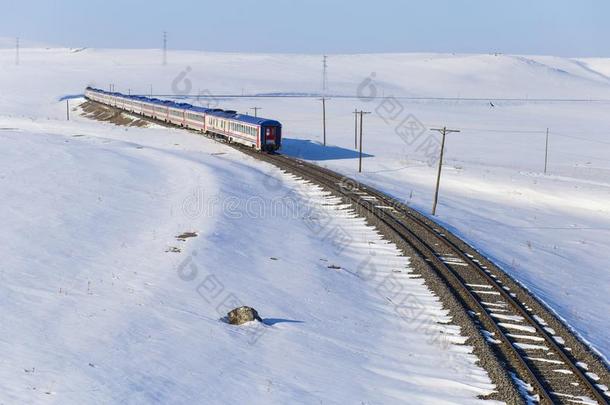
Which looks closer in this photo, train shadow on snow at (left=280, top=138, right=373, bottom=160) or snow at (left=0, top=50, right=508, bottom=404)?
snow at (left=0, top=50, right=508, bottom=404)

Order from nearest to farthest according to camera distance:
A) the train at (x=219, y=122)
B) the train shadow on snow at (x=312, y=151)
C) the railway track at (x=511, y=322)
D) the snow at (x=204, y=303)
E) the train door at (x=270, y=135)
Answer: the snow at (x=204, y=303), the railway track at (x=511, y=322), the train door at (x=270, y=135), the train at (x=219, y=122), the train shadow on snow at (x=312, y=151)

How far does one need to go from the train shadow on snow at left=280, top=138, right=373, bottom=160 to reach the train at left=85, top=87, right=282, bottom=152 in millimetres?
5793

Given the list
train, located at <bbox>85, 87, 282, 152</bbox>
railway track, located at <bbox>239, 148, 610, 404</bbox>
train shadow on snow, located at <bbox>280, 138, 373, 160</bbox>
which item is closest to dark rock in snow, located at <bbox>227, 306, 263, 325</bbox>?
railway track, located at <bbox>239, 148, 610, 404</bbox>

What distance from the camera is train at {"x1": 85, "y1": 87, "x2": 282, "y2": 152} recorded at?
51750 millimetres

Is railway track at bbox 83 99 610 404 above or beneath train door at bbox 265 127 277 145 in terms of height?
beneath

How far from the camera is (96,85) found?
15750 centimetres

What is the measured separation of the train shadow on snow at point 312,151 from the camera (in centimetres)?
5944

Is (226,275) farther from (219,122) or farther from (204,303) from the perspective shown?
(219,122)

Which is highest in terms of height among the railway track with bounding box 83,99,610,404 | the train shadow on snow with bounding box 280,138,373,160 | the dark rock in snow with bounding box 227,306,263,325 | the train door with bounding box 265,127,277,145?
the train door with bounding box 265,127,277,145

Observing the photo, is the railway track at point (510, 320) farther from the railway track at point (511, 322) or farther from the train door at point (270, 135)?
the train door at point (270, 135)

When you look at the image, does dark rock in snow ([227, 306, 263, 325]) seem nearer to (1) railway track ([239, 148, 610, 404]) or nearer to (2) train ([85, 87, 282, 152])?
(1) railway track ([239, 148, 610, 404])

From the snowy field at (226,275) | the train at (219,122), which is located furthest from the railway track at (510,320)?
the train at (219,122)

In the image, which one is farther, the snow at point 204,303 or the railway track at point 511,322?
the railway track at point 511,322

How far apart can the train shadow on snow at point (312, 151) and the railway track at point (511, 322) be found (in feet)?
90.7
